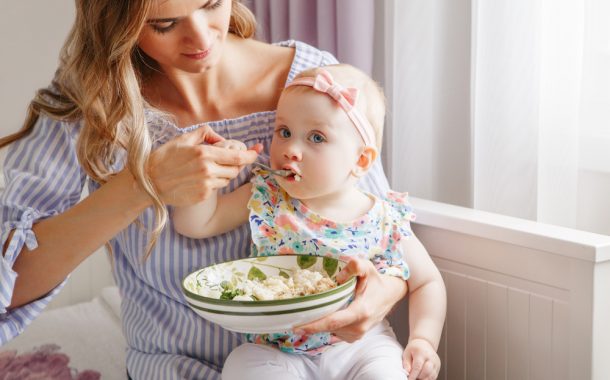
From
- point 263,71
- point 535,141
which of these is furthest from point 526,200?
point 263,71

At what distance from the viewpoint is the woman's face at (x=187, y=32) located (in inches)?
53.1

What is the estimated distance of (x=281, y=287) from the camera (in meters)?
1.32

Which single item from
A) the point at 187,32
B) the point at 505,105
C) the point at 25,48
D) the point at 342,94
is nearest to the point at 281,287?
the point at 342,94

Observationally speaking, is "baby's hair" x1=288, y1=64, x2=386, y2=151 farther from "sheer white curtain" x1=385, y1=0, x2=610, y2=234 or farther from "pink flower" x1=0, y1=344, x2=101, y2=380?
"pink flower" x1=0, y1=344, x2=101, y2=380

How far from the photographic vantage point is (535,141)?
5.52 feet

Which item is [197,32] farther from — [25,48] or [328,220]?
[25,48]

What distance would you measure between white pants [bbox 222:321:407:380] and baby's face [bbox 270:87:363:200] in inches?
10.9

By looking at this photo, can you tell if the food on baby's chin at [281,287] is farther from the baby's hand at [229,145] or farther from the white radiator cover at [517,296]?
the white radiator cover at [517,296]

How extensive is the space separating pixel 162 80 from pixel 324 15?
0.64 metres

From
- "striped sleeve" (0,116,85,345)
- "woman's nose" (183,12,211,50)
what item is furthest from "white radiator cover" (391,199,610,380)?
"striped sleeve" (0,116,85,345)

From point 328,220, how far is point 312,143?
15cm

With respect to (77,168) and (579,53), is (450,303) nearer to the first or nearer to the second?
(579,53)

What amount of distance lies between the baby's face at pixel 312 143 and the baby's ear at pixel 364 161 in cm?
3

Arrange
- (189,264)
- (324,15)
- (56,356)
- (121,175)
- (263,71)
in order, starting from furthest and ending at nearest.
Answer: (324,15)
(56,356)
(263,71)
(189,264)
(121,175)
